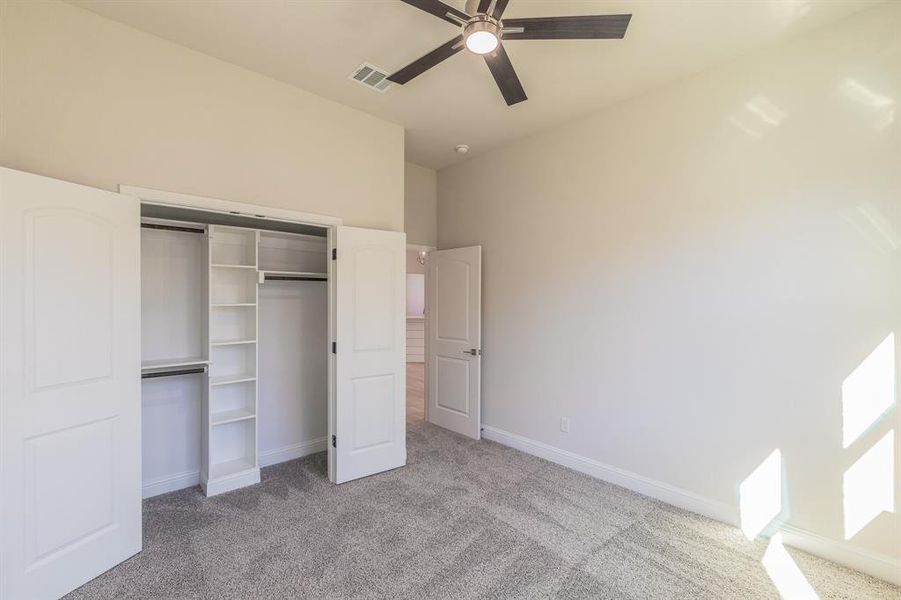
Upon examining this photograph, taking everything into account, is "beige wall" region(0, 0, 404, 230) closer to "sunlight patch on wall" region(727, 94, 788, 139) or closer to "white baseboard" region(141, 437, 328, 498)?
"white baseboard" region(141, 437, 328, 498)

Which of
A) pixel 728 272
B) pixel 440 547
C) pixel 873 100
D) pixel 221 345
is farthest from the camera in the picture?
pixel 221 345

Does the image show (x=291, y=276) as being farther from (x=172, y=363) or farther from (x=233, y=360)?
(x=172, y=363)

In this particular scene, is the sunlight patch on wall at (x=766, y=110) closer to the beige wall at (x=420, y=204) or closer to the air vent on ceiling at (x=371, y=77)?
the air vent on ceiling at (x=371, y=77)

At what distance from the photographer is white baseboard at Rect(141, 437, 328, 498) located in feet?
9.86

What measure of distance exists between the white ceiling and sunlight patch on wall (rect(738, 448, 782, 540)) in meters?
2.67

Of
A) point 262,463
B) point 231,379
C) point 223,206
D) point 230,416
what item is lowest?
point 262,463

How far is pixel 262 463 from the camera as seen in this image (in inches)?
140

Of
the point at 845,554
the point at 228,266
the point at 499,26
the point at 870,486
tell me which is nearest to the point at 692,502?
the point at 845,554

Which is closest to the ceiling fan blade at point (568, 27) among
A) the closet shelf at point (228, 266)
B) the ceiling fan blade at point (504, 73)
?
the ceiling fan blade at point (504, 73)

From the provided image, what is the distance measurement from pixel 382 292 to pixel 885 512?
3.53 meters

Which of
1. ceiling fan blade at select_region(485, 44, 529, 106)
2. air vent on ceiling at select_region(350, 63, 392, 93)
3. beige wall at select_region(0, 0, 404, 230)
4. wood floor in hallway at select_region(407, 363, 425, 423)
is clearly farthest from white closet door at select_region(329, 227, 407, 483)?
ceiling fan blade at select_region(485, 44, 529, 106)

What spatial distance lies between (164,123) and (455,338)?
3240 millimetres

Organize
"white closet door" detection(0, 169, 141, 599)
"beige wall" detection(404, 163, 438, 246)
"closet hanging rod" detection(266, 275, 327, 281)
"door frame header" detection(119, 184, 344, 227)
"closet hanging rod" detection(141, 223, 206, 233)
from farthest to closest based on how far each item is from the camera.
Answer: "beige wall" detection(404, 163, 438, 246), "closet hanging rod" detection(266, 275, 327, 281), "closet hanging rod" detection(141, 223, 206, 233), "door frame header" detection(119, 184, 344, 227), "white closet door" detection(0, 169, 141, 599)

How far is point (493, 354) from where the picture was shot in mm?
4359
